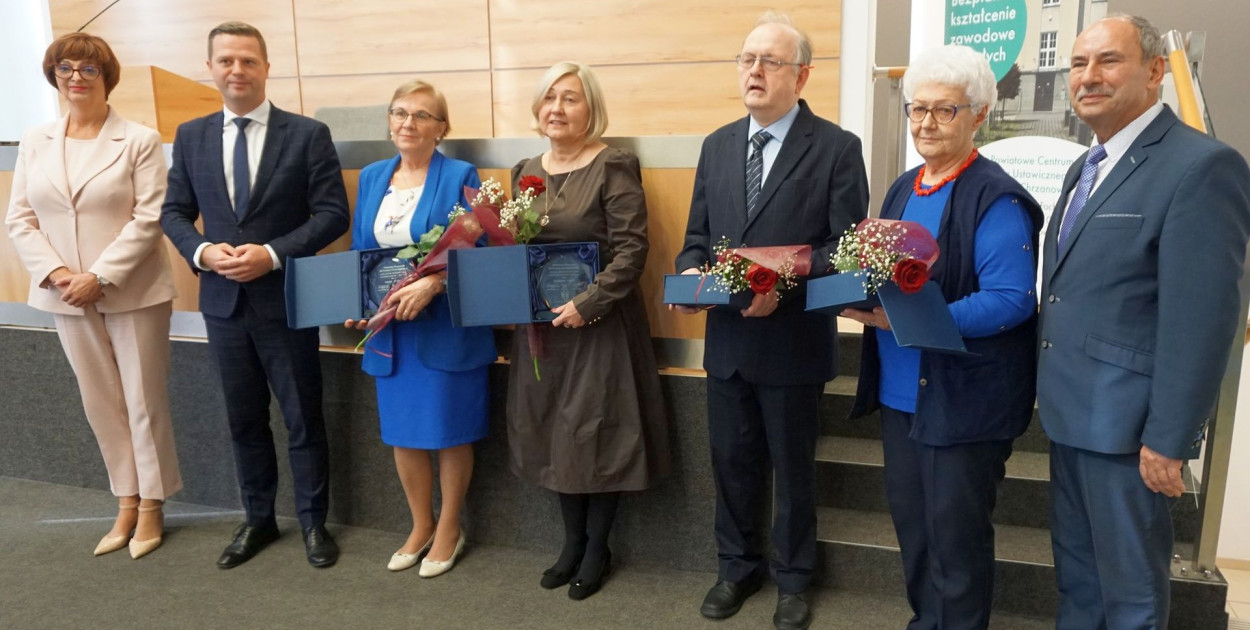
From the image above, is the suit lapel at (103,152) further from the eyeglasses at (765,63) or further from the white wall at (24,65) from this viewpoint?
the white wall at (24,65)

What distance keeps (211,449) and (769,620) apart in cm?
231

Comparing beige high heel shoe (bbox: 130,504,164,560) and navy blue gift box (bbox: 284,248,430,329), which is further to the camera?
beige high heel shoe (bbox: 130,504,164,560)

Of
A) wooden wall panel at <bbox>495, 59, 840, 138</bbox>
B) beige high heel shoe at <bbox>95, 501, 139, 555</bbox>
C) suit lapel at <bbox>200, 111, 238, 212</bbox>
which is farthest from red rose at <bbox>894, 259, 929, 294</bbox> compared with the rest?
wooden wall panel at <bbox>495, 59, 840, 138</bbox>

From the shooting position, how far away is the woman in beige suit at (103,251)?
287cm

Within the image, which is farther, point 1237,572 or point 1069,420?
point 1237,572

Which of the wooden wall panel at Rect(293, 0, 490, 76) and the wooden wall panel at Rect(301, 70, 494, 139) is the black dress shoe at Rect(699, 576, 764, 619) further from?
the wooden wall panel at Rect(293, 0, 490, 76)

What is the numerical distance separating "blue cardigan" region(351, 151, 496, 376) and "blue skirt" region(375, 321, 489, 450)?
32mm

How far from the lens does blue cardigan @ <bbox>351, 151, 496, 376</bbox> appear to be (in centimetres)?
262

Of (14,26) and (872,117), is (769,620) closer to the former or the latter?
(872,117)

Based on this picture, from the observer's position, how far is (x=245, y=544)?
9.78ft

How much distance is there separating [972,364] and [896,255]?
342mm

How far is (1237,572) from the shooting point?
493cm

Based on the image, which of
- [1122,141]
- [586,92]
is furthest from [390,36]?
[1122,141]

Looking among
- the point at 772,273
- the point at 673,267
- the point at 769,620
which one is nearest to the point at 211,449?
the point at 673,267
